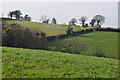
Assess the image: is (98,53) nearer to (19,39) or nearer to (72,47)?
(72,47)

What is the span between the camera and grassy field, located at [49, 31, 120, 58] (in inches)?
2343

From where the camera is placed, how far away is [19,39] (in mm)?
48969

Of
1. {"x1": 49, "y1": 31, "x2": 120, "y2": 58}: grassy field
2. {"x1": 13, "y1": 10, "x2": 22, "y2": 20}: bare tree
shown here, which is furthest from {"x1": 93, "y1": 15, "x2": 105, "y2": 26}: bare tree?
{"x1": 13, "y1": 10, "x2": 22, "y2": 20}: bare tree

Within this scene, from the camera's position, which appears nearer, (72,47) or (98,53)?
(72,47)

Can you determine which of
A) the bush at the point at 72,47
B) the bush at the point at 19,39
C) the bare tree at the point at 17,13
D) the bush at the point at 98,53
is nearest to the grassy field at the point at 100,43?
the bush at the point at 98,53

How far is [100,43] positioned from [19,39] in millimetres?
37449

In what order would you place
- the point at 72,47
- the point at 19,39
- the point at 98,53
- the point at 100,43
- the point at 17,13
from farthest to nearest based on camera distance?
the point at 17,13 → the point at 100,43 → the point at 98,53 → the point at 72,47 → the point at 19,39

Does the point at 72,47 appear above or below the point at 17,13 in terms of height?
below

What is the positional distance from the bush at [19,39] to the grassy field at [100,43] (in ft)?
20.8

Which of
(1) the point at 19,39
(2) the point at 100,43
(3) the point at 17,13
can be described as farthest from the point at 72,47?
(3) the point at 17,13

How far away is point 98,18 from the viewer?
9862 cm

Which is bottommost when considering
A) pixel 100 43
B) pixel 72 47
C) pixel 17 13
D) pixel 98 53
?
pixel 98 53

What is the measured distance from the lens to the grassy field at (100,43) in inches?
2343

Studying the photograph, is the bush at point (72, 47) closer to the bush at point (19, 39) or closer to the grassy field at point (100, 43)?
the grassy field at point (100, 43)
